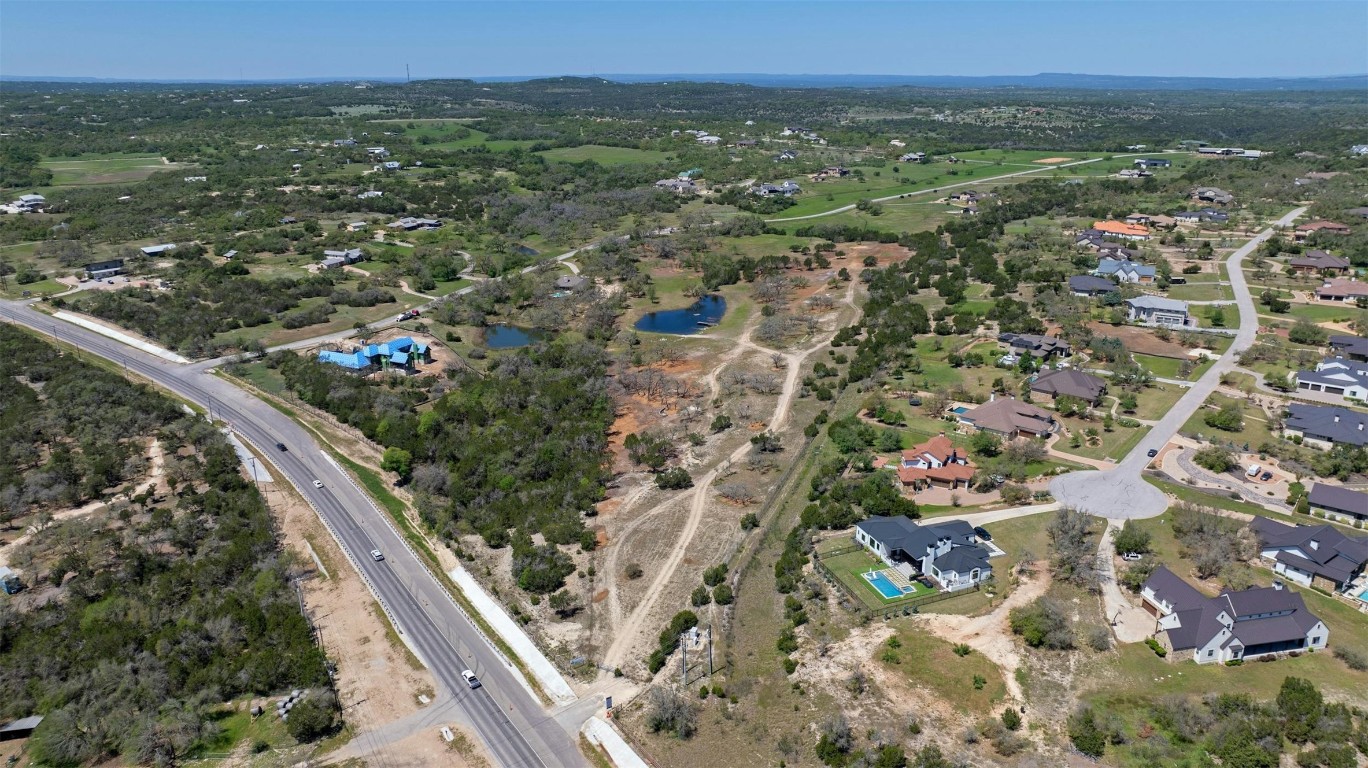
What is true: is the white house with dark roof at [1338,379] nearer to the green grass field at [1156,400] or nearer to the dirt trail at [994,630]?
the green grass field at [1156,400]

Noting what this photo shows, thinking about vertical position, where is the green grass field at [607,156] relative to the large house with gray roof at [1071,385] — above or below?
above

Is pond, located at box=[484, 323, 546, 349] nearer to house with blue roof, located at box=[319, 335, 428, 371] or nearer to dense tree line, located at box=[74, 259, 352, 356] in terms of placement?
house with blue roof, located at box=[319, 335, 428, 371]

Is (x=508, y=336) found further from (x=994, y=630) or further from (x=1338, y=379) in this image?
(x=1338, y=379)

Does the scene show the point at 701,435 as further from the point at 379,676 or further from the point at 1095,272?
the point at 1095,272

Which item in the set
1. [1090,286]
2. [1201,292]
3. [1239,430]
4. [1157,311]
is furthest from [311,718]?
[1201,292]

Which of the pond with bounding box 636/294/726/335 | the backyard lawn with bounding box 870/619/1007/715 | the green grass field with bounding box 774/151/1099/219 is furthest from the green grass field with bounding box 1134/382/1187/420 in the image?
the green grass field with bounding box 774/151/1099/219

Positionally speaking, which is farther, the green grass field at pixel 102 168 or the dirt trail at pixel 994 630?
the green grass field at pixel 102 168

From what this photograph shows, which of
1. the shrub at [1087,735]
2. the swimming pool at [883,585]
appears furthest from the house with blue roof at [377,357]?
the shrub at [1087,735]
